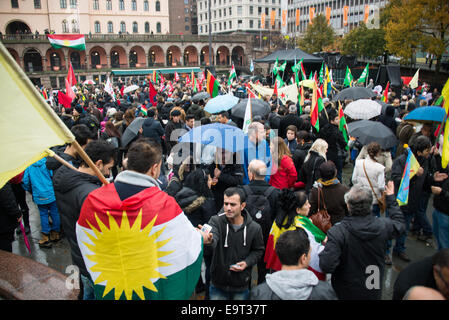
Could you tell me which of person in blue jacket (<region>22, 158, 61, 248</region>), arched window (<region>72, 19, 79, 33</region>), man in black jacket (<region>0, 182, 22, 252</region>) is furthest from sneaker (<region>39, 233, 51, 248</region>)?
arched window (<region>72, 19, 79, 33</region>)

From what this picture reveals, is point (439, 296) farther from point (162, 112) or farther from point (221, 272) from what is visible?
point (162, 112)

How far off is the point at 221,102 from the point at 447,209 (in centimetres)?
561

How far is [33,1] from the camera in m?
53.8

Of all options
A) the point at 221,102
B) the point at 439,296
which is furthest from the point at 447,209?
the point at 221,102

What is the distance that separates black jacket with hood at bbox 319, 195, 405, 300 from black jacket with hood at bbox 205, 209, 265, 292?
671 millimetres

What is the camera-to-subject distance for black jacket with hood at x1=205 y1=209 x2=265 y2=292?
3191mm

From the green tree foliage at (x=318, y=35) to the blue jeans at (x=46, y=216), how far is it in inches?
1802

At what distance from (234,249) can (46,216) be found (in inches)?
152

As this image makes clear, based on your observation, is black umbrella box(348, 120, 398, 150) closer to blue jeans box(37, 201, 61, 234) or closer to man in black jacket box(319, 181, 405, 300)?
man in black jacket box(319, 181, 405, 300)

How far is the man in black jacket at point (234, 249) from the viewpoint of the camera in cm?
318

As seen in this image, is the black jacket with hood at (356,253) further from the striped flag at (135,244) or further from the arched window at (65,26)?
the arched window at (65,26)

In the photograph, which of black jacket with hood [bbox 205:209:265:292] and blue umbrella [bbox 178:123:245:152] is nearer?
black jacket with hood [bbox 205:209:265:292]

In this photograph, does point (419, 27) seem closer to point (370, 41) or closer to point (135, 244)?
point (370, 41)

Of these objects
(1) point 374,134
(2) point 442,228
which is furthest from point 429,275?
(1) point 374,134
